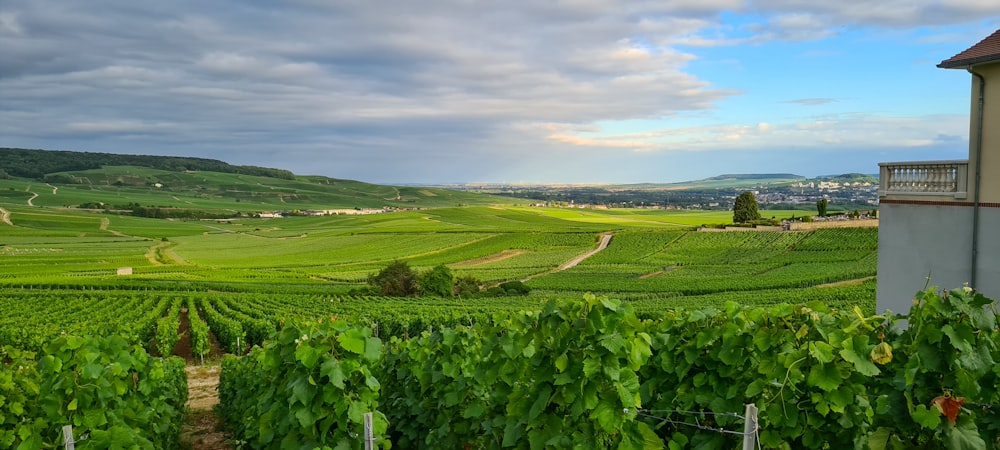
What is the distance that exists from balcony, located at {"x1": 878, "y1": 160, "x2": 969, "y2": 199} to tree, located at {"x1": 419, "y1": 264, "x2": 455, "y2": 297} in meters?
44.0

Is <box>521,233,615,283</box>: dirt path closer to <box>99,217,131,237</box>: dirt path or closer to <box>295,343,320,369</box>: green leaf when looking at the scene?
<box>295,343,320,369</box>: green leaf

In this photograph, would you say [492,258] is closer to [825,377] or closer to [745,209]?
[745,209]

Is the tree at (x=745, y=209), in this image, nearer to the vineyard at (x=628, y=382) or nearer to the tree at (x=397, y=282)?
the tree at (x=397, y=282)

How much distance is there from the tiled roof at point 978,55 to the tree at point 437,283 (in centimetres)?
4544

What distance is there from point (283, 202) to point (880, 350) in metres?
207

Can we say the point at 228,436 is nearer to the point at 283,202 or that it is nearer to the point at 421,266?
the point at 421,266

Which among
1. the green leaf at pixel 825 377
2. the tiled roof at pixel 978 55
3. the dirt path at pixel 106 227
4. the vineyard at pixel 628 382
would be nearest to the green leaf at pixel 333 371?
the vineyard at pixel 628 382

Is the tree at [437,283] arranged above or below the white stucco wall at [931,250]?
below

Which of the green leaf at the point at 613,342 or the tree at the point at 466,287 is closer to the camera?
the green leaf at the point at 613,342

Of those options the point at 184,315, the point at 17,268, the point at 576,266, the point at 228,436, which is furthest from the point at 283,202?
the point at 228,436

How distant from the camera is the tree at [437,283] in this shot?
54.5 meters

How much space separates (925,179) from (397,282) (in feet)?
154

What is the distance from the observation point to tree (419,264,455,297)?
54.5 metres

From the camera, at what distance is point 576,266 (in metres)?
72.2
